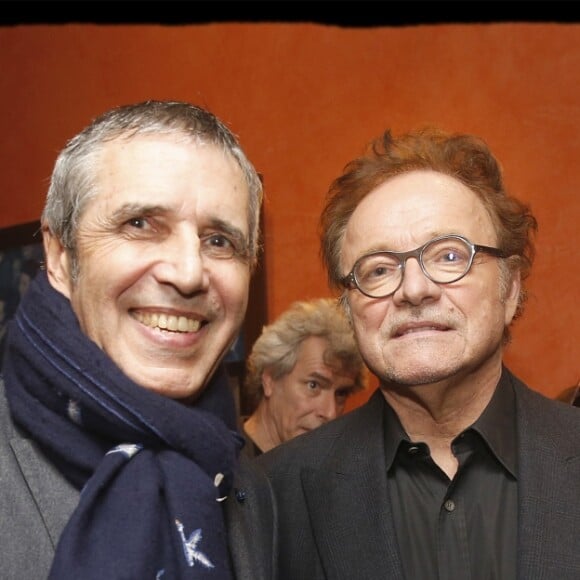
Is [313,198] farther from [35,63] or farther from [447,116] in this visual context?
[35,63]

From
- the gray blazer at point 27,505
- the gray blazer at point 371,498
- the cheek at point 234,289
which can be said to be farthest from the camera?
the gray blazer at point 371,498

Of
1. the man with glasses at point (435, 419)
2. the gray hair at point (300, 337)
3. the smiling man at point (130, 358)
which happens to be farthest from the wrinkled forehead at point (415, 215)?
the gray hair at point (300, 337)

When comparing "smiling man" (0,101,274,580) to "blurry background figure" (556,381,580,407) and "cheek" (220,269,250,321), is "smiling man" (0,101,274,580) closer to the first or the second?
"cheek" (220,269,250,321)

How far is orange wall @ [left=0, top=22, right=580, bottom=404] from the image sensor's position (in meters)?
3.31

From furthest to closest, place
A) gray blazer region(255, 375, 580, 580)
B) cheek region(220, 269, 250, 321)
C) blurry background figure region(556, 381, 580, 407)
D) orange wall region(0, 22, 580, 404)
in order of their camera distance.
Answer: orange wall region(0, 22, 580, 404) → blurry background figure region(556, 381, 580, 407) → gray blazer region(255, 375, 580, 580) → cheek region(220, 269, 250, 321)

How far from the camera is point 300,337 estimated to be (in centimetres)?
340

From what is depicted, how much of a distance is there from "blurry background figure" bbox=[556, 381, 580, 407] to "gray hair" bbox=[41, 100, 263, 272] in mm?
1732

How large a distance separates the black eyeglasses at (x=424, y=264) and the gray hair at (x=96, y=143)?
532 mm

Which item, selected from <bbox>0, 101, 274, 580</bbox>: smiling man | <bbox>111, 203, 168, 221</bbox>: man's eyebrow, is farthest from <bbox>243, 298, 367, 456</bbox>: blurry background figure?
<bbox>111, 203, 168, 221</bbox>: man's eyebrow

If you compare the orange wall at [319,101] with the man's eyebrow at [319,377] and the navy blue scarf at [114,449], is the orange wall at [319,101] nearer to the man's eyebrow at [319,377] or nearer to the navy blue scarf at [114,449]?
the man's eyebrow at [319,377]

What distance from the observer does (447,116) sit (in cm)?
345

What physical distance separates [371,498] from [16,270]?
2245mm

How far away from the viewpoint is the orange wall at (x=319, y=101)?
3.31 meters

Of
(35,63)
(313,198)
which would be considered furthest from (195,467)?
(35,63)
